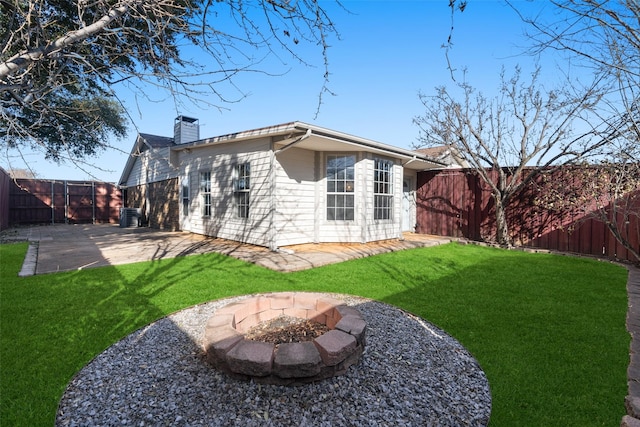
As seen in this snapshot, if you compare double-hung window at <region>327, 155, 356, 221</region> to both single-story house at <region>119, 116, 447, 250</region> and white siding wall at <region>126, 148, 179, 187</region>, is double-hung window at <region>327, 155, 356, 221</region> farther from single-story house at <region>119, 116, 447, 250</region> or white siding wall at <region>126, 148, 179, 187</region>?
white siding wall at <region>126, 148, 179, 187</region>

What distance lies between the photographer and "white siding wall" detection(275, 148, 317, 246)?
739 centimetres

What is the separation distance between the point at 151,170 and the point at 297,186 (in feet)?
28.5

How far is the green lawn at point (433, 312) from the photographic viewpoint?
200cm

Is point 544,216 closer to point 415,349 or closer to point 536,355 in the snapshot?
point 536,355

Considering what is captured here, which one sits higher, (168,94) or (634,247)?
(168,94)

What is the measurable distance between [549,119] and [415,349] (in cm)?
827

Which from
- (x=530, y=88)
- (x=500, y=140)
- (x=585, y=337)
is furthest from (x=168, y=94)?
(x=530, y=88)

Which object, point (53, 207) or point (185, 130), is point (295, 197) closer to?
point (185, 130)

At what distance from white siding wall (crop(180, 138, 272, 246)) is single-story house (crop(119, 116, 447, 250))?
0.08 ft

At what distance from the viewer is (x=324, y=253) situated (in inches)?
266

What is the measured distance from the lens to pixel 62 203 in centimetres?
1488

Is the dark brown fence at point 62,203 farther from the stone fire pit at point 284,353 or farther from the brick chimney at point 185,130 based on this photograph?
the stone fire pit at point 284,353

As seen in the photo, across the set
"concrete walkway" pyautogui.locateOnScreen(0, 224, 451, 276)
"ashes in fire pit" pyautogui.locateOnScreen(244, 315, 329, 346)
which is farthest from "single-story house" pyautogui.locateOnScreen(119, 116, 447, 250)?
"ashes in fire pit" pyautogui.locateOnScreen(244, 315, 329, 346)

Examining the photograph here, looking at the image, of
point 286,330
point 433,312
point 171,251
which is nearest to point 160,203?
point 171,251
